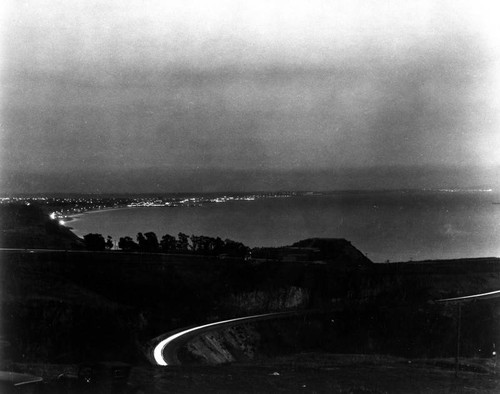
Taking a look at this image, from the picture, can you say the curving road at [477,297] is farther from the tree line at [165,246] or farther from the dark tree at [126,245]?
the dark tree at [126,245]

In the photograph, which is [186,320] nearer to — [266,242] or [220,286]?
[220,286]

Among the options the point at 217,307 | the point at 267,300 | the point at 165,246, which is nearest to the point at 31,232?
the point at 165,246

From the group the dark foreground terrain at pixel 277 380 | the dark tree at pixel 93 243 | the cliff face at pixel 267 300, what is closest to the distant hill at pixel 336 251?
the cliff face at pixel 267 300

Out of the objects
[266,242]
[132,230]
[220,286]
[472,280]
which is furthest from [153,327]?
[132,230]

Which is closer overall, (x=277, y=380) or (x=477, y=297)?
(x=277, y=380)

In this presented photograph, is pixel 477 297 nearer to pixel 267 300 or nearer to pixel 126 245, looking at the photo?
pixel 267 300

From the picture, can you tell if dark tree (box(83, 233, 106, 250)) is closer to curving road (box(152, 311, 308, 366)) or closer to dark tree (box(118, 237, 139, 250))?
dark tree (box(118, 237, 139, 250))
